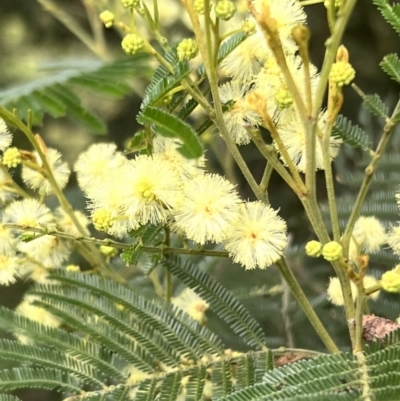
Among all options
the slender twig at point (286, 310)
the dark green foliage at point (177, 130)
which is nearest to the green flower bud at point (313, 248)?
the dark green foliage at point (177, 130)

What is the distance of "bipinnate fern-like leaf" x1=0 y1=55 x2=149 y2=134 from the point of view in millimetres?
628

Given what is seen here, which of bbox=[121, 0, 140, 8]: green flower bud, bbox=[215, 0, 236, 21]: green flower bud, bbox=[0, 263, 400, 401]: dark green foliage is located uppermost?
bbox=[121, 0, 140, 8]: green flower bud

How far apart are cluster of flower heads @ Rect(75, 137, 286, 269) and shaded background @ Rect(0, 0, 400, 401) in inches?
14.8

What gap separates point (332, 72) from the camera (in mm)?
371

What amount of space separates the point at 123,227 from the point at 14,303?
A: 0.75m

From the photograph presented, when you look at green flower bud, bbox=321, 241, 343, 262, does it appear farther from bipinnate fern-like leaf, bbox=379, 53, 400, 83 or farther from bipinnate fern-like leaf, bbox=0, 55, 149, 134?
bipinnate fern-like leaf, bbox=0, 55, 149, 134

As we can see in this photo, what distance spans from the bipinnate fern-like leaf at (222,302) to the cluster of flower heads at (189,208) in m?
0.10

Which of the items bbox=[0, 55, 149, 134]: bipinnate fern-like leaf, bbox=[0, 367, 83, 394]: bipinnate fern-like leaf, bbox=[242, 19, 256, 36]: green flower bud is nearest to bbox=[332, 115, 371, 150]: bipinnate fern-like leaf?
bbox=[242, 19, 256, 36]: green flower bud

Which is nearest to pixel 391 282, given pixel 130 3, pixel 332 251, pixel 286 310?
pixel 332 251

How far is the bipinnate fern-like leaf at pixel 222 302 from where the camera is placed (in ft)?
1.68

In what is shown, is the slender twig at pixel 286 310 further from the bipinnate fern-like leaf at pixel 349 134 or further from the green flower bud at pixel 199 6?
the green flower bud at pixel 199 6

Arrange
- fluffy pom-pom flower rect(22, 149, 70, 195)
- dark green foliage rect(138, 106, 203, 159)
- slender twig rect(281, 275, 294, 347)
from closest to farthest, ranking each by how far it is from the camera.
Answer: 1. dark green foliage rect(138, 106, 203, 159)
2. fluffy pom-pom flower rect(22, 149, 70, 195)
3. slender twig rect(281, 275, 294, 347)

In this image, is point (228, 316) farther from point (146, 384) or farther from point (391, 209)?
point (391, 209)

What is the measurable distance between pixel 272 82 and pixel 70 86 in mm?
330
